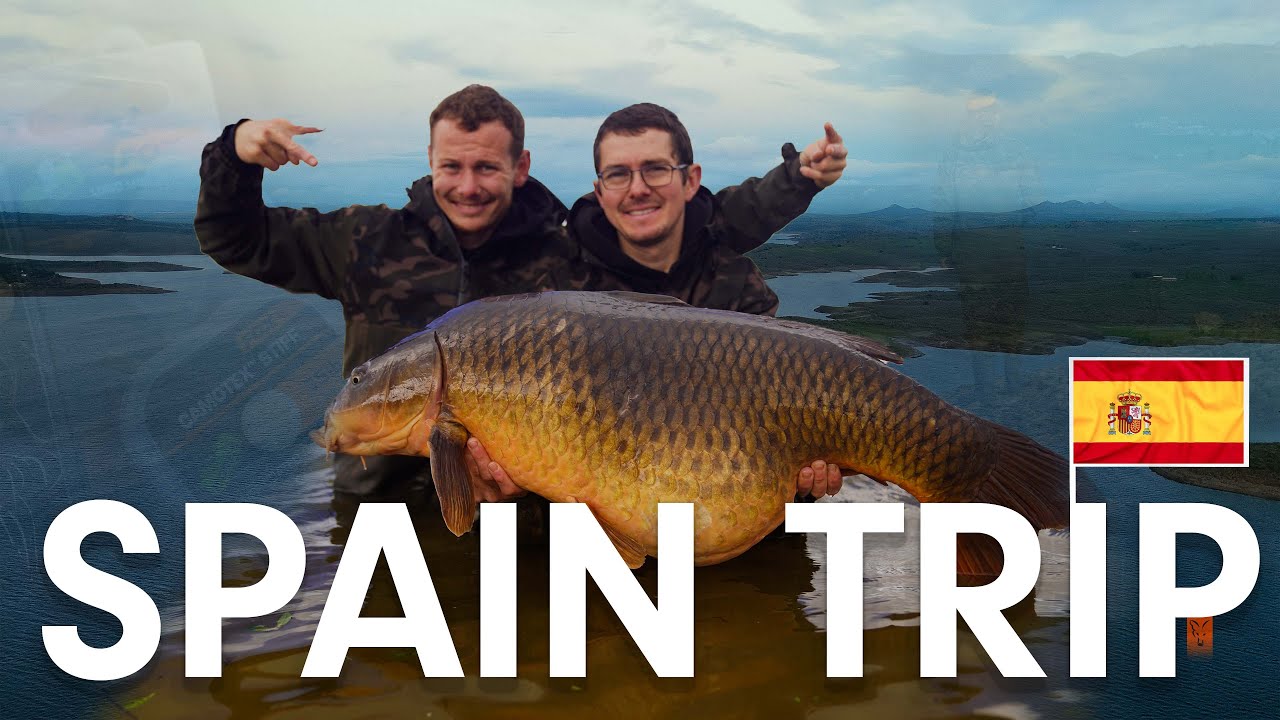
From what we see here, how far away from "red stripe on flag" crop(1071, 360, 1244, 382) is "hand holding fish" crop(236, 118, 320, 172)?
3.77 m

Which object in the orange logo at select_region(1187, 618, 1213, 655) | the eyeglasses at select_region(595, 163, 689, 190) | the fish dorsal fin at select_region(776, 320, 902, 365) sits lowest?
the orange logo at select_region(1187, 618, 1213, 655)

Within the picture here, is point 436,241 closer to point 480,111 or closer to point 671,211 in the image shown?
point 480,111

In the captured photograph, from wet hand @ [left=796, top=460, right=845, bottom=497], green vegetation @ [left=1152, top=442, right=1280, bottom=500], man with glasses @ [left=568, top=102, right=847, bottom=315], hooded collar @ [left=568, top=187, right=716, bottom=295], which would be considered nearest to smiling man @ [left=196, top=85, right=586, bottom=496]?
hooded collar @ [left=568, top=187, right=716, bottom=295]

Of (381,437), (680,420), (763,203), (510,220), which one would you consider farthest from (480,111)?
(680,420)

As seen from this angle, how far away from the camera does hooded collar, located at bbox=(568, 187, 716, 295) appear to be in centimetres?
526

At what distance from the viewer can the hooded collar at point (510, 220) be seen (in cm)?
537

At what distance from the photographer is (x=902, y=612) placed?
13.4 feet

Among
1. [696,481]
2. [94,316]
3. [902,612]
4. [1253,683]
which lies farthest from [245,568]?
[94,316]

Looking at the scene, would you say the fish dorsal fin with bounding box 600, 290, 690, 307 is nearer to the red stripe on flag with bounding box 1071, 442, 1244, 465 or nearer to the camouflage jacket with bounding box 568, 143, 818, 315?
the camouflage jacket with bounding box 568, 143, 818, 315

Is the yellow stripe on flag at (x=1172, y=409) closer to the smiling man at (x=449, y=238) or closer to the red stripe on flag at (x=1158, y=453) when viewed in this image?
the red stripe on flag at (x=1158, y=453)

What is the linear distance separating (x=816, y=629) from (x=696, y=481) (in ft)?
2.81

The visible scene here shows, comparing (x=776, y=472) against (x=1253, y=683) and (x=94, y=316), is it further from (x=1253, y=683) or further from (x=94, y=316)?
(x=94, y=316)

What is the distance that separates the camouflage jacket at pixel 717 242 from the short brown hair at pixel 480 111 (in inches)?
21.9

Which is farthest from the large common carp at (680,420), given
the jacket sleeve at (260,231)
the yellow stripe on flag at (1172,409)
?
the jacket sleeve at (260,231)
